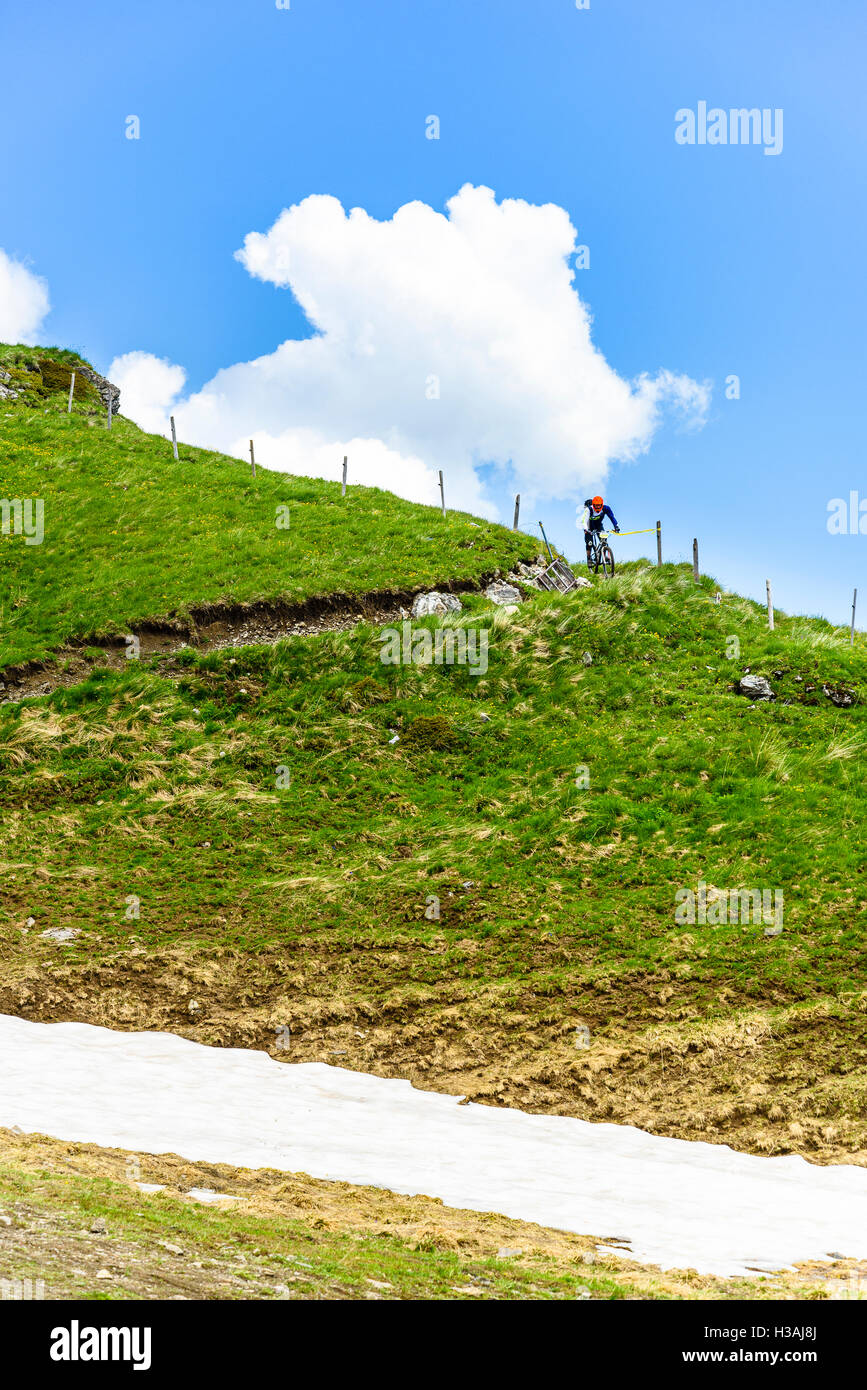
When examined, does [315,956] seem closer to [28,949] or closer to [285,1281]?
[28,949]

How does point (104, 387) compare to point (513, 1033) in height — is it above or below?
above

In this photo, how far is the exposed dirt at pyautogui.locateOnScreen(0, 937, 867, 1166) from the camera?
497 inches

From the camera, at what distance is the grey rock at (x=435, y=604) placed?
29.7 metres

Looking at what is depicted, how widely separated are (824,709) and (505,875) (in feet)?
36.7

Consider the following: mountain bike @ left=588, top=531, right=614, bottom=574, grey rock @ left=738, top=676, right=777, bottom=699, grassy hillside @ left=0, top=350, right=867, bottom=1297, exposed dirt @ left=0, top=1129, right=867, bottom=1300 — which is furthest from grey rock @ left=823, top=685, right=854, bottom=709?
exposed dirt @ left=0, top=1129, right=867, bottom=1300

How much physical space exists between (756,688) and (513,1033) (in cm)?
1420

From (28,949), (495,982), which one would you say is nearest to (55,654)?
(28,949)

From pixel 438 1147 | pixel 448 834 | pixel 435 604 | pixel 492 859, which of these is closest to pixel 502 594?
pixel 435 604

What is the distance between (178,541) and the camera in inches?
1281

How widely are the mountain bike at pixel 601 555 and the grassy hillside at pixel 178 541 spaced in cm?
304

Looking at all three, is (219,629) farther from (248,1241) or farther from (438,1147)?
(248,1241)

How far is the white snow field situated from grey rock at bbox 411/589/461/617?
17.8m

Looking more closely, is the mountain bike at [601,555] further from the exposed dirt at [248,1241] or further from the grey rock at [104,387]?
the grey rock at [104,387]

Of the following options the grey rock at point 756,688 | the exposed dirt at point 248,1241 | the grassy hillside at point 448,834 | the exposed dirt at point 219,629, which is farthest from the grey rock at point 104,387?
the exposed dirt at point 248,1241
